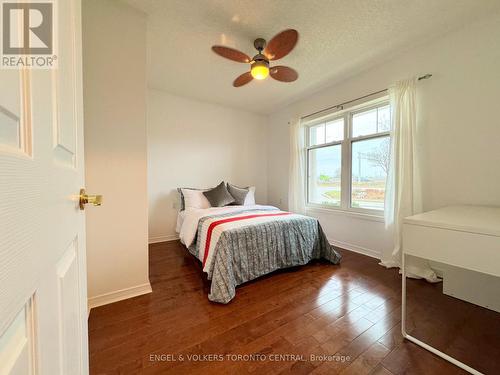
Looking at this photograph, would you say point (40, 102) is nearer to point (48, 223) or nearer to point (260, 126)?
→ point (48, 223)

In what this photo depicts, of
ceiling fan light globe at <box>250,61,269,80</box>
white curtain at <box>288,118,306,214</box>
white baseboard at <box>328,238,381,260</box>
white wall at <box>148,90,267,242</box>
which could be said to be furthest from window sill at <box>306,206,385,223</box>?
ceiling fan light globe at <box>250,61,269,80</box>

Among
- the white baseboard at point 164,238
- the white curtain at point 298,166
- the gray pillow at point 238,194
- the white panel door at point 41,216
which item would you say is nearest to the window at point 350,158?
the white curtain at point 298,166

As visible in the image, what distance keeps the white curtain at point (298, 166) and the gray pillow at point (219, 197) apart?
1157 millimetres

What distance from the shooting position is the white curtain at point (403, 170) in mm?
2193

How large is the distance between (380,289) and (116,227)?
2.48 m

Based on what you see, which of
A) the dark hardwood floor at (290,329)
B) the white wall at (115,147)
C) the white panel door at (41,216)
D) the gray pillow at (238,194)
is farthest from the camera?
the gray pillow at (238,194)

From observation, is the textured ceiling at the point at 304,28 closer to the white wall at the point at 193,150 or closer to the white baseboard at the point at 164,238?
the white wall at the point at 193,150

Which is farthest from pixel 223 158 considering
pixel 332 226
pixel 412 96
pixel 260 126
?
pixel 412 96

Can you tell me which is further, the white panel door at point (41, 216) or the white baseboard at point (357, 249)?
the white baseboard at point (357, 249)

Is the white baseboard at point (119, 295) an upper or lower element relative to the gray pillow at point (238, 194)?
lower

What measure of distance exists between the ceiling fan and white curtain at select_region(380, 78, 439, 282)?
1.26 meters

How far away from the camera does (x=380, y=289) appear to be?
6.29 ft

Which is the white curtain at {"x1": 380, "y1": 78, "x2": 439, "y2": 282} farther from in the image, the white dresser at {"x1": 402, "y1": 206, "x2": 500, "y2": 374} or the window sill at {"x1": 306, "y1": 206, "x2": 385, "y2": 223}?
the white dresser at {"x1": 402, "y1": 206, "x2": 500, "y2": 374}

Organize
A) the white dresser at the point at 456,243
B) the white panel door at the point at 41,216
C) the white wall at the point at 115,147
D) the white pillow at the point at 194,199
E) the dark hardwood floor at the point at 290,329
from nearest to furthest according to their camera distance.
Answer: the white panel door at the point at 41,216 < the white dresser at the point at 456,243 < the dark hardwood floor at the point at 290,329 < the white wall at the point at 115,147 < the white pillow at the point at 194,199
